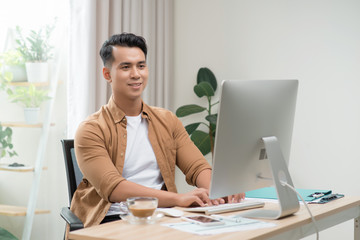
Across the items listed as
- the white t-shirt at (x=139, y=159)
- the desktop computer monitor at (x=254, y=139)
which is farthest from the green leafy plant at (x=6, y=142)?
the desktop computer monitor at (x=254, y=139)

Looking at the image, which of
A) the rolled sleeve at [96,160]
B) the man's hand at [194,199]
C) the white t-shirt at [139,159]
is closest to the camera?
the man's hand at [194,199]

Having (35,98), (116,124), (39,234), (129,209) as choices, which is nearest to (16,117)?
(35,98)

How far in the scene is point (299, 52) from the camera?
11.3ft

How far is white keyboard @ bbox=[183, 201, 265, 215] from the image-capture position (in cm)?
172

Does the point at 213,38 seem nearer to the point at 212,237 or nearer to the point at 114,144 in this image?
the point at 114,144

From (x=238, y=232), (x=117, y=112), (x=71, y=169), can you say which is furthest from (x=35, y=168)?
(x=238, y=232)

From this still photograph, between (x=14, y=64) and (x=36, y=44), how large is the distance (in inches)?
7.2

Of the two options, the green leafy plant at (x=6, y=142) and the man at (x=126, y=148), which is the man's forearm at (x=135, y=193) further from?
the green leafy plant at (x=6, y=142)

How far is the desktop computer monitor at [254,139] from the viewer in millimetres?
1576

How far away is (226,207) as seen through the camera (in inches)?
69.8

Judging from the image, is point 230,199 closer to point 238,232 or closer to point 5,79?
point 238,232

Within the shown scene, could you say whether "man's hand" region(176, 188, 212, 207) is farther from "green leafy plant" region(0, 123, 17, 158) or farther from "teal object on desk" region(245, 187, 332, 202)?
"green leafy plant" region(0, 123, 17, 158)

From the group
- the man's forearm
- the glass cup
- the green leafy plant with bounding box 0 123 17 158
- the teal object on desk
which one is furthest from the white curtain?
the glass cup

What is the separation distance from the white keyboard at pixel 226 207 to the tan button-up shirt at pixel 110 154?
1.21 ft
